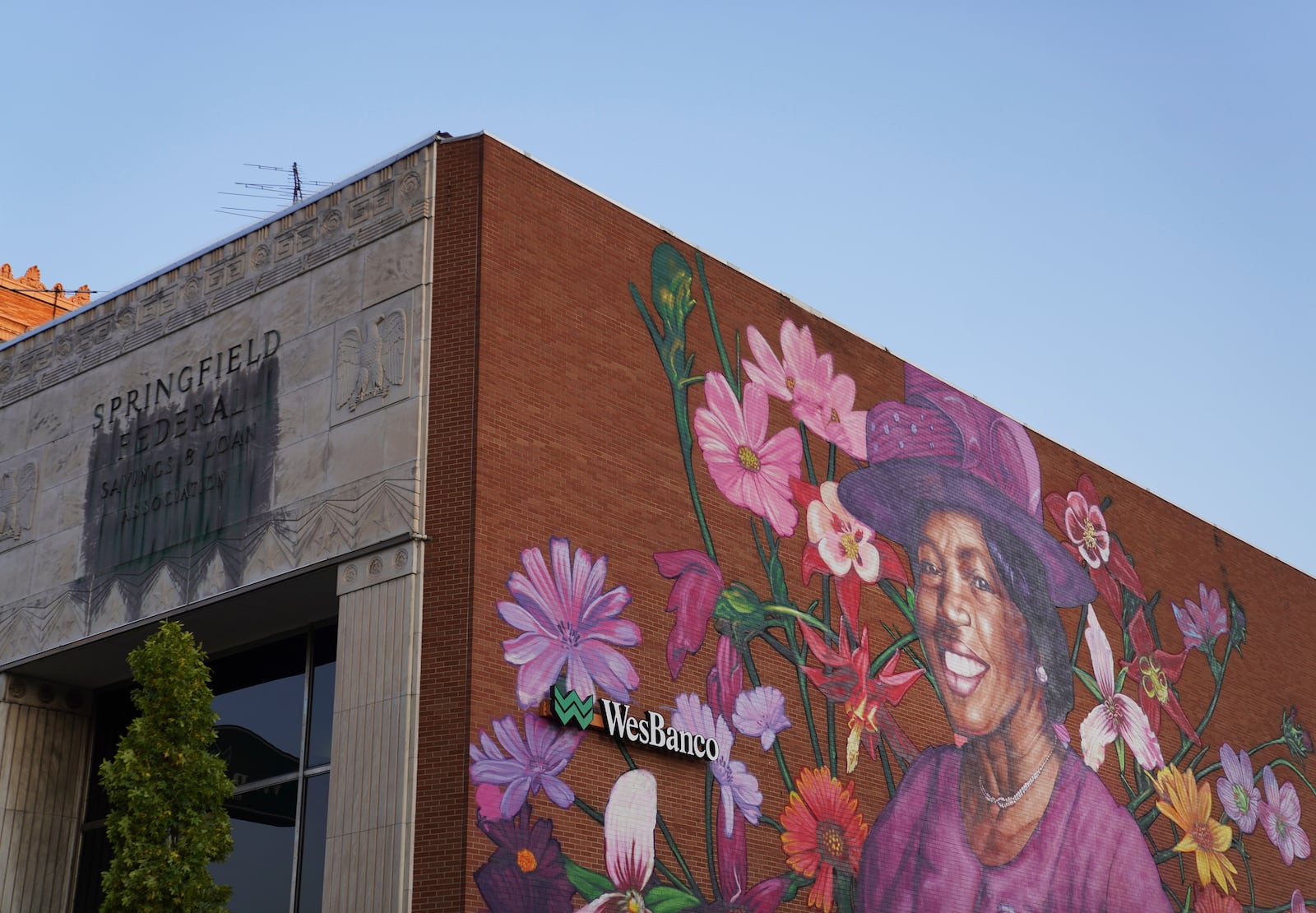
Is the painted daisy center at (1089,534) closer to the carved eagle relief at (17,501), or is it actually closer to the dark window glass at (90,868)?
the dark window glass at (90,868)

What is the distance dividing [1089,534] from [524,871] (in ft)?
53.2

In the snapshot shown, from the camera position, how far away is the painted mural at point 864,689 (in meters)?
20.7

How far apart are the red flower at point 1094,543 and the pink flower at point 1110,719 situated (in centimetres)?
107

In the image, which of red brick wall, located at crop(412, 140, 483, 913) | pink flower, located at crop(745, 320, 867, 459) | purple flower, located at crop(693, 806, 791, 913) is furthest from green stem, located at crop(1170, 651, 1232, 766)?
red brick wall, located at crop(412, 140, 483, 913)

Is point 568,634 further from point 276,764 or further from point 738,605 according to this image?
point 276,764

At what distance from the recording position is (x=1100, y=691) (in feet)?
99.1

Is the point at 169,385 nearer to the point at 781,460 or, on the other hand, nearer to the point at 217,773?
the point at 217,773

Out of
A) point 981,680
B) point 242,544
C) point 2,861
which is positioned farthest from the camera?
point 981,680

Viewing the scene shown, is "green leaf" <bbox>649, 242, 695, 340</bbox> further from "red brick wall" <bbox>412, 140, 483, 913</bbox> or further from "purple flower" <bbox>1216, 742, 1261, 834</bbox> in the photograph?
"purple flower" <bbox>1216, 742, 1261, 834</bbox>

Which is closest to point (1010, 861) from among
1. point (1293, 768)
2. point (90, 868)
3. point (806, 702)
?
point (806, 702)

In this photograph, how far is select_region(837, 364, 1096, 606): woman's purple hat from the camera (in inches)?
1062

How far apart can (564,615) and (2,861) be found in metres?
9.75

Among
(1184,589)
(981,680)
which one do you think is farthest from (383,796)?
(1184,589)

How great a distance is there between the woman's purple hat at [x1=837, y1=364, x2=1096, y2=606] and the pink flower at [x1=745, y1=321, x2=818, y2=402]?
65.4 inches
